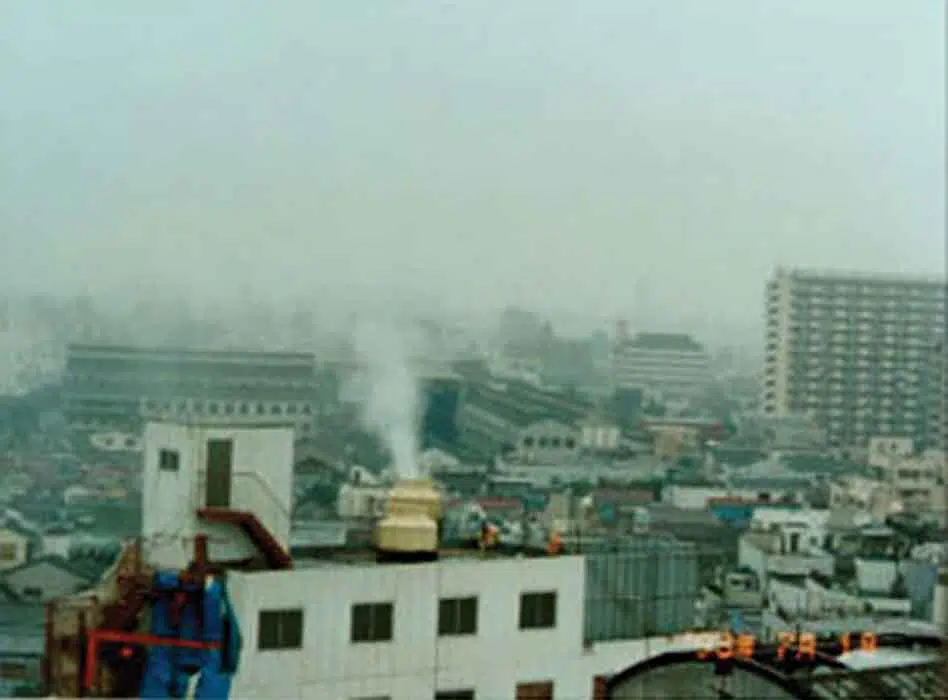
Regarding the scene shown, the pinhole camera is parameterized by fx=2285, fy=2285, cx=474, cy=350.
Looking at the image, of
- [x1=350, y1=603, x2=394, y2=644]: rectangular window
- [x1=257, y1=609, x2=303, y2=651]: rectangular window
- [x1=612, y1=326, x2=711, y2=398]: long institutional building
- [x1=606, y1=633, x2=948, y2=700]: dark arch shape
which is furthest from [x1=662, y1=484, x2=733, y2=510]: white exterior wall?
[x1=606, y1=633, x2=948, y2=700]: dark arch shape

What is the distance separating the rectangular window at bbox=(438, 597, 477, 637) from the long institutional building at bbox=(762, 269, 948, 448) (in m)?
12.4

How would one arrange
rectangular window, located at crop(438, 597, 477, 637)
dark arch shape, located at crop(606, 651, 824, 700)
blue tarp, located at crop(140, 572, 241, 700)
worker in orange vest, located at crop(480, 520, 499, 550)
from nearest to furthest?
dark arch shape, located at crop(606, 651, 824, 700), blue tarp, located at crop(140, 572, 241, 700), rectangular window, located at crop(438, 597, 477, 637), worker in orange vest, located at crop(480, 520, 499, 550)

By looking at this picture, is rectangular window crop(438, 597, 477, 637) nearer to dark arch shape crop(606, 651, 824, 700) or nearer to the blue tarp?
the blue tarp

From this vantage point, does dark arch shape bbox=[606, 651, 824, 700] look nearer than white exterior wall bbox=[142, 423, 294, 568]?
Yes

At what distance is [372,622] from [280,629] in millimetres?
172

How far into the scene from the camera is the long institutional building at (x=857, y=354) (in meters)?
16.2

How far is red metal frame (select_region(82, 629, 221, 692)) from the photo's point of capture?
10.4 feet

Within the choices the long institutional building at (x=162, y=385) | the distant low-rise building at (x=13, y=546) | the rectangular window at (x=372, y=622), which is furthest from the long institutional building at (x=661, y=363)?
the rectangular window at (x=372, y=622)

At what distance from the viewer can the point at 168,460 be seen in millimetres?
3514

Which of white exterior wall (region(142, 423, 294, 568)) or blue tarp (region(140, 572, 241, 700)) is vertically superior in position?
white exterior wall (region(142, 423, 294, 568))

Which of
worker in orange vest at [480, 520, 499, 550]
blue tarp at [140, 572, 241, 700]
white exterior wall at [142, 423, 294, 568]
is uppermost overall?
white exterior wall at [142, 423, 294, 568]

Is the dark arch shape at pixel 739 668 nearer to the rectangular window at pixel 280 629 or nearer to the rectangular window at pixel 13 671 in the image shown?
the rectangular window at pixel 280 629

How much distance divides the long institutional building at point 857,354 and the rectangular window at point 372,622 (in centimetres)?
1252

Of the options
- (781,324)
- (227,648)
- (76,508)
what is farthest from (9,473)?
(781,324)
